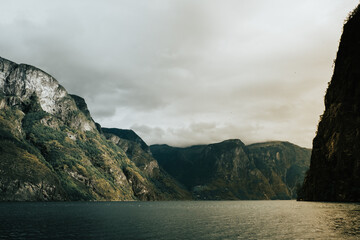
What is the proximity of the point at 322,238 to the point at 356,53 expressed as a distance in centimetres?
12474

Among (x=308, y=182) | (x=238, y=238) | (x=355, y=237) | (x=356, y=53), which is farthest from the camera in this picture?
(x=308, y=182)

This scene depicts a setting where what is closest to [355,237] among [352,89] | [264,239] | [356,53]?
[264,239]

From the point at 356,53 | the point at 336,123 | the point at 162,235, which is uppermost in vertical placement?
the point at 356,53

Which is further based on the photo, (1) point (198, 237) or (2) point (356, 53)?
(2) point (356, 53)

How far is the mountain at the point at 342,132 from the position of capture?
126812 millimetres

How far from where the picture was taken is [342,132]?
13262 centimetres

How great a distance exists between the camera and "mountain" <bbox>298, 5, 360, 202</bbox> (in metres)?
127

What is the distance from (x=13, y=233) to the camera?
45.7 m

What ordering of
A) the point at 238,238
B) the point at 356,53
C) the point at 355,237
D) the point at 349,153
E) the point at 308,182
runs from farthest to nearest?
the point at 308,182, the point at 356,53, the point at 349,153, the point at 238,238, the point at 355,237

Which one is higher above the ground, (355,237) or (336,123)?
(336,123)

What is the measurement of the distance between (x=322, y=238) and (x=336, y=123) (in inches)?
4494

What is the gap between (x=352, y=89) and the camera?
134 meters

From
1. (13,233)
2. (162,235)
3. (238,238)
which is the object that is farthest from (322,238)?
(13,233)

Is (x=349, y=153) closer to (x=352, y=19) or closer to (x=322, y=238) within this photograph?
(x=352, y=19)
